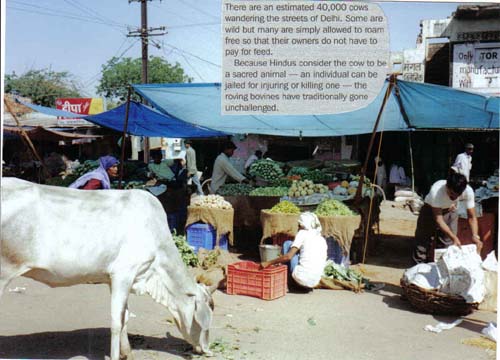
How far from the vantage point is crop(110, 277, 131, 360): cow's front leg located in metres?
4.16

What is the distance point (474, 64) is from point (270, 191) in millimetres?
7253

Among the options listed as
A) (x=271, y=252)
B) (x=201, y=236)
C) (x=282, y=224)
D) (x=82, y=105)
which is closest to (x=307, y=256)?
(x=271, y=252)

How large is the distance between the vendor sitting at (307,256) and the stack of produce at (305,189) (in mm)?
1929

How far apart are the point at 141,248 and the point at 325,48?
255 centimetres

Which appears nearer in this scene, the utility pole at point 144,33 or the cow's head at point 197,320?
the cow's head at point 197,320

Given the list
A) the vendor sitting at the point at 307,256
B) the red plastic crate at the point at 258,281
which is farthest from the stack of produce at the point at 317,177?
the red plastic crate at the point at 258,281

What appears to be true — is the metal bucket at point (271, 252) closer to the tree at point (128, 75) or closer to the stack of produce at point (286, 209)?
the stack of produce at point (286, 209)

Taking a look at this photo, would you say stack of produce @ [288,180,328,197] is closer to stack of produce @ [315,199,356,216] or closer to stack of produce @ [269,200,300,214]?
stack of produce @ [269,200,300,214]

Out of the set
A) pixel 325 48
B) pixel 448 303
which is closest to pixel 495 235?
pixel 448 303

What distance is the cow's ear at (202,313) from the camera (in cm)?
451

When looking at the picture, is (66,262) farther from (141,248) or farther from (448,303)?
(448,303)

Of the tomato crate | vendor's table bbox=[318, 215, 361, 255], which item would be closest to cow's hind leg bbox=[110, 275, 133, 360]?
vendor's table bbox=[318, 215, 361, 255]

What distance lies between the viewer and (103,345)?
485 cm

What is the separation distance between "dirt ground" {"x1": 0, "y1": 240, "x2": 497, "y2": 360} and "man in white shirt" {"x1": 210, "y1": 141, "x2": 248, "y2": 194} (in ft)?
11.7
